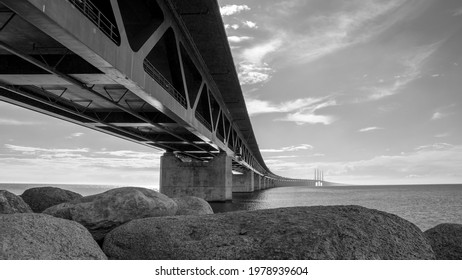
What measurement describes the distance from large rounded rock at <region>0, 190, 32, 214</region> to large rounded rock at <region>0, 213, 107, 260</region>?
15.7 feet

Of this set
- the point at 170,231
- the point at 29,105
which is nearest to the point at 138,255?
the point at 170,231

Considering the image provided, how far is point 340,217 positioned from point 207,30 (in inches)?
656

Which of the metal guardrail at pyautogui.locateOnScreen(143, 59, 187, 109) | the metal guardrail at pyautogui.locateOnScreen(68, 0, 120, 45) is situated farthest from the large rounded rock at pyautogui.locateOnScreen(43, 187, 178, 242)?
the metal guardrail at pyautogui.locateOnScreen(143, 59, 187, 109)

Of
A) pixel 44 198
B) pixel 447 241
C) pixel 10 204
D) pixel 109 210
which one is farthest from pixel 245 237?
pixel 44 198

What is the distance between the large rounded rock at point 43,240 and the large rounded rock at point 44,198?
7.37m

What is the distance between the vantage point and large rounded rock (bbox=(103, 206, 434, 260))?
18.9ft

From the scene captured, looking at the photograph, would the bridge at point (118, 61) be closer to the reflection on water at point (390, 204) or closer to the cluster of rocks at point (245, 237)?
Answer: the cluster of rocks at point (245, 237)

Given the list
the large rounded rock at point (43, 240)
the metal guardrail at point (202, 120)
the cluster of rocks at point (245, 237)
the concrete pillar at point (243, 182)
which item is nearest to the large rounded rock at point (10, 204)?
the cluster of rocks at point (245, 237)

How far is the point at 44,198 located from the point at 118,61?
18.6ft

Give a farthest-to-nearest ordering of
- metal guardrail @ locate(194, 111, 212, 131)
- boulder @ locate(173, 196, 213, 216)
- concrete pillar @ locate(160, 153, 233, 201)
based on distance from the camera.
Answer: concrete pillar @ locate(160, 153, 233, 201) → metal guardrail @ locate(194, 111, 212, 131) → boulder @ locate(173, 196, 213, 216)

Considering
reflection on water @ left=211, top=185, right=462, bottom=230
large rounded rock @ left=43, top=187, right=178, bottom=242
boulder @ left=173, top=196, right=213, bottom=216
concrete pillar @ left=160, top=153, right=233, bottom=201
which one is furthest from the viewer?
concrete pillar @ left=160, top=153, right=233, bottom=201

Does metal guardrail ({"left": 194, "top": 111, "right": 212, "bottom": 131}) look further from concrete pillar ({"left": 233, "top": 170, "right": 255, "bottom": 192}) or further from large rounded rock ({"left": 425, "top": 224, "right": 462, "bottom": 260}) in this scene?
concrete pillar ({"left": 233, "top": 170, "right": 255, "bottom": 192})

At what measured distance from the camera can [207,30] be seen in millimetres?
20797

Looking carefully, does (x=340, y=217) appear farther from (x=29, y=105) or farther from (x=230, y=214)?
(x=29, y=105)
